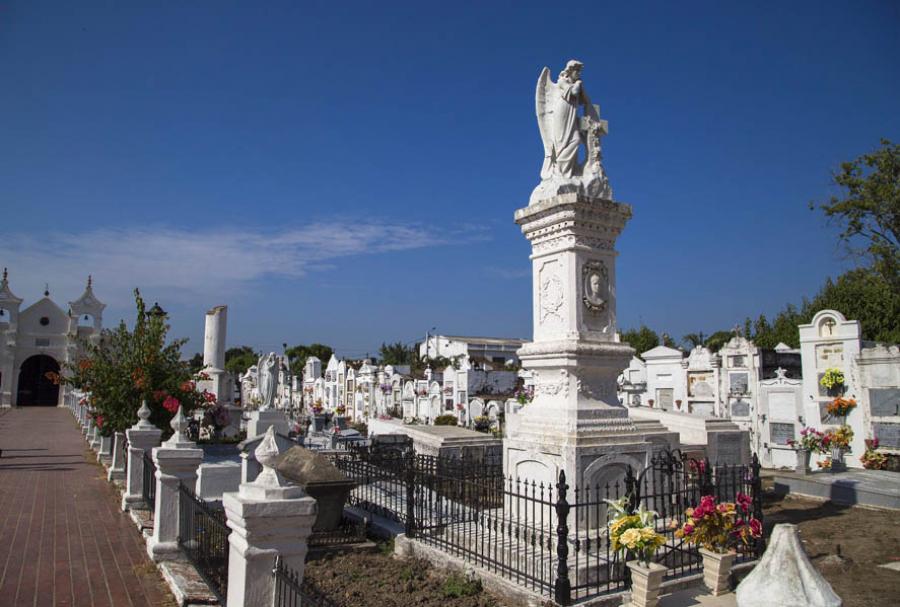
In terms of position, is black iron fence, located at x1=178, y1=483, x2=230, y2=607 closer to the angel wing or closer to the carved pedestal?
the carved pedestal

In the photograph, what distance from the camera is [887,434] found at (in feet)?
51.1

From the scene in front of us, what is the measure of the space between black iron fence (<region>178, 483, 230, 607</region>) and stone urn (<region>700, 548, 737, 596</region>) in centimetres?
465

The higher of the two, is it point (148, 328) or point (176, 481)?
point (148, 328)

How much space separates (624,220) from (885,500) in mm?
7523

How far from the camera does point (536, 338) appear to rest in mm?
8383

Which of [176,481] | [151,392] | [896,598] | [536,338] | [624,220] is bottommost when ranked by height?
[896,598]

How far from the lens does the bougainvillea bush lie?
12.8 metres

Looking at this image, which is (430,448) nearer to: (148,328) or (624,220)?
(148,328)

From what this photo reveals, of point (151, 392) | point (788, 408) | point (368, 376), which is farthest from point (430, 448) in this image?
point (368, 376)

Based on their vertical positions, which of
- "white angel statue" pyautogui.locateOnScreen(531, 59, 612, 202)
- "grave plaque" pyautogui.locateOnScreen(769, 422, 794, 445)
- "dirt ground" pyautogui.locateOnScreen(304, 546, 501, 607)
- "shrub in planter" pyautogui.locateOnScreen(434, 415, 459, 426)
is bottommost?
"dirt ground" pyautogui.locateOnScreen(304, 546, 501, 607)

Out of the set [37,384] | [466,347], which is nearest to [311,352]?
[466,347]

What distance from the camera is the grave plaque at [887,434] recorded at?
50.5 ft

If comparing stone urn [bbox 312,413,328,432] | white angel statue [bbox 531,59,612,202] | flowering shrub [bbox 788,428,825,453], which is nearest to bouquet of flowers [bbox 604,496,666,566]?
white angel statue [bbox 531,59,612,202]

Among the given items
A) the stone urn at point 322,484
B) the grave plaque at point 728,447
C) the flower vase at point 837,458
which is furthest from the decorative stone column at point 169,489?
the flower vase at point 837,458
